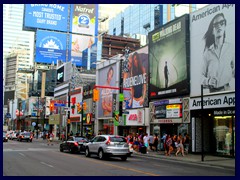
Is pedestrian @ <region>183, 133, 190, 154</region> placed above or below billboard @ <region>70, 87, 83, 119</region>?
below

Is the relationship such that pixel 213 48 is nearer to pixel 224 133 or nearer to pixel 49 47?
pixel 224 133

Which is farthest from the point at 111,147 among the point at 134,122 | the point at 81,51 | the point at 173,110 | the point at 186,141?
the point at 81,51

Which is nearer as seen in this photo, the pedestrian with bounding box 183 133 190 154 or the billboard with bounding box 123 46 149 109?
the pedestrian with bounding box 183 133 190 154

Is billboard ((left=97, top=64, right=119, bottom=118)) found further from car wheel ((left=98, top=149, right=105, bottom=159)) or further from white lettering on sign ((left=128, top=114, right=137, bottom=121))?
car wheel ((left=98, top=149, right=105, bottom=159))

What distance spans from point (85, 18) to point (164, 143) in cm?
10313

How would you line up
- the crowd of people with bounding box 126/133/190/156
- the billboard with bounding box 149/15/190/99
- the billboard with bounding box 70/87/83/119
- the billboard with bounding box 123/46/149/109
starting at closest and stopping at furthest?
the crowd of people with bounding box 126/133/190/156, the billboard with bounding box 149/15/190/99, the billboard with bounding box 123/46/149/109, the billboard with bounding box 70/87/83/119

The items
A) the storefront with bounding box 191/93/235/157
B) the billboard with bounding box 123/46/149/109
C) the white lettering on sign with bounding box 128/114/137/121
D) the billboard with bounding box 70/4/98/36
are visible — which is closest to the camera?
the storefront with bounding box 191/93/235/157

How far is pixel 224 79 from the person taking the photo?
26.7 m

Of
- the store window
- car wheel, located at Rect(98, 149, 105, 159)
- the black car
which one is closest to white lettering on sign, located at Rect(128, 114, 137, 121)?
the black car

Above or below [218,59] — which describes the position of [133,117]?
below

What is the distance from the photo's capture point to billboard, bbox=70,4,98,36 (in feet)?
404

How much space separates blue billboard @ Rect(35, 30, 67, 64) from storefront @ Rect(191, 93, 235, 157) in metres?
83.0

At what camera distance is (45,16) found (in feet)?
370
